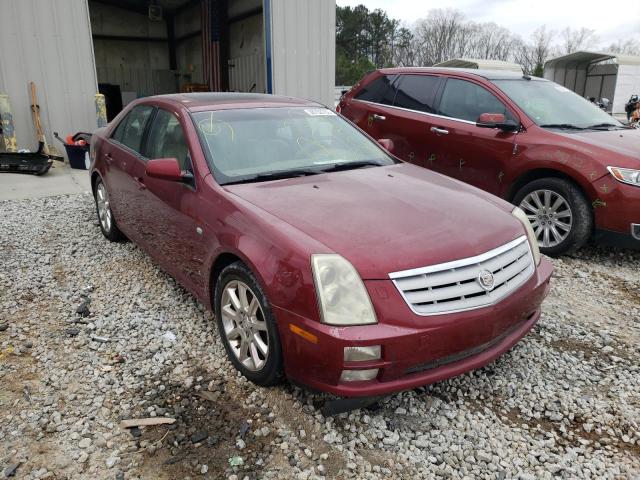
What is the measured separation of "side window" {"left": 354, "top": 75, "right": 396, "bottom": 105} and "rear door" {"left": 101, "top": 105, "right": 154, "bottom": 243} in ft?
10.7

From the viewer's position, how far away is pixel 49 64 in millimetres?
8805

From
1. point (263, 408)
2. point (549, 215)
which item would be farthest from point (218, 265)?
point (549, 215)

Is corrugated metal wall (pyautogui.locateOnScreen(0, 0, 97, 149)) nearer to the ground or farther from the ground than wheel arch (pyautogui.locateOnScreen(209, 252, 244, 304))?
farther from the ground

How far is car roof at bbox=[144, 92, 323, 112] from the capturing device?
3.60 meters

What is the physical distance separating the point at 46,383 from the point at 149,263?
182 cm

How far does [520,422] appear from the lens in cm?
251

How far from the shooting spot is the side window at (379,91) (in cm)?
645

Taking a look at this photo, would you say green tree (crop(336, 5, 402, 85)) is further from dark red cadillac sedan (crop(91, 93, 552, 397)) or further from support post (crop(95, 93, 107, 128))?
dark red cadillac sedan (crop(91, 93, 552, 397))

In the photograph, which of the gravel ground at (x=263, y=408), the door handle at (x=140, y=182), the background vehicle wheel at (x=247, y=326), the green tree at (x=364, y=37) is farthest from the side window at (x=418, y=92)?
the green tree at (x=364, y=37)

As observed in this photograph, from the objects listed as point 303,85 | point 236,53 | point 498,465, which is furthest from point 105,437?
point 236,53

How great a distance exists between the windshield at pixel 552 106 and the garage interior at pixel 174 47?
30.8 ft

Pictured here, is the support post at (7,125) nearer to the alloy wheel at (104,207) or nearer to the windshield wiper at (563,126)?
the alloy wheel at (104,207)

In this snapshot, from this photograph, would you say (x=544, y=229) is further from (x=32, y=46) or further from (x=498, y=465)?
(x=32, y=46)

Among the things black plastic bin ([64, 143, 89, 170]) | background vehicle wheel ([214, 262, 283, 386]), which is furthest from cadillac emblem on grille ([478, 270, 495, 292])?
black plastic bin ([64, 143, 89, 170])
